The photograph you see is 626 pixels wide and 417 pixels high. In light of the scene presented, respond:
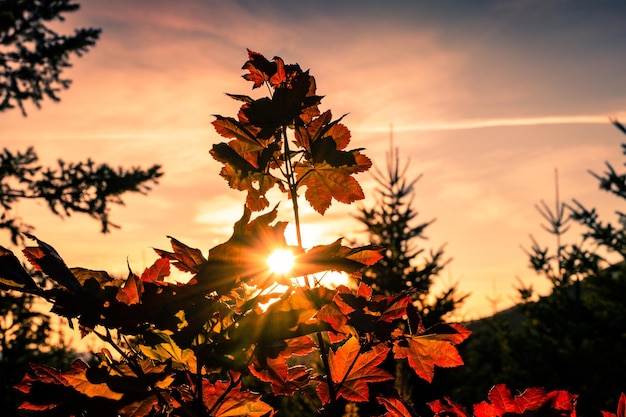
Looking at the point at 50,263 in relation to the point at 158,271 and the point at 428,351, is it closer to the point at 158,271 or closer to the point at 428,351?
the point at 158,271

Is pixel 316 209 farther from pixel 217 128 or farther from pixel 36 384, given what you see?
pixel 36 384

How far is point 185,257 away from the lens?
4.83 feet

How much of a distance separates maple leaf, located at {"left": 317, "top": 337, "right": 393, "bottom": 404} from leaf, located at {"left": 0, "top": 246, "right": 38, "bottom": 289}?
1.00 metres

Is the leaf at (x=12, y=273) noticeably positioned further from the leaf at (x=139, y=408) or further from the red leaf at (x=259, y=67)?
the red leaf at (x=259, y=67)

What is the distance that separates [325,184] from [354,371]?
2.27ft

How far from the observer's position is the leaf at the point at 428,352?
1.61 meters

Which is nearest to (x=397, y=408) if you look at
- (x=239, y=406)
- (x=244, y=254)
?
(x=239, y=406)

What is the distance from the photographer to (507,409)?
136cm

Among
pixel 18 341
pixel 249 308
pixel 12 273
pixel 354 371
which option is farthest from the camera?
Answer: pixel 18 341

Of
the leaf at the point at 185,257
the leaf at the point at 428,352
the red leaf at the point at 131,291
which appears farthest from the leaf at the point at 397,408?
the red leaf at the point at 131,291

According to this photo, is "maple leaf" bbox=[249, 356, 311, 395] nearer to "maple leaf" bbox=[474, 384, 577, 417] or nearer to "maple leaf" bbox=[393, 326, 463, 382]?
"maple leaf" bbox=[393, 326, 463, 382]

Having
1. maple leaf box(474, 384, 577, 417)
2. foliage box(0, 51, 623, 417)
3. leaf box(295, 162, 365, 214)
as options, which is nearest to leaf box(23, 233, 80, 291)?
foliage box(0, 51, 623, 417)

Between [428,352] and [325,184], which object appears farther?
[325,184]

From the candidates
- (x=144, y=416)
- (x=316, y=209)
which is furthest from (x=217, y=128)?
(x=144, y=416)
